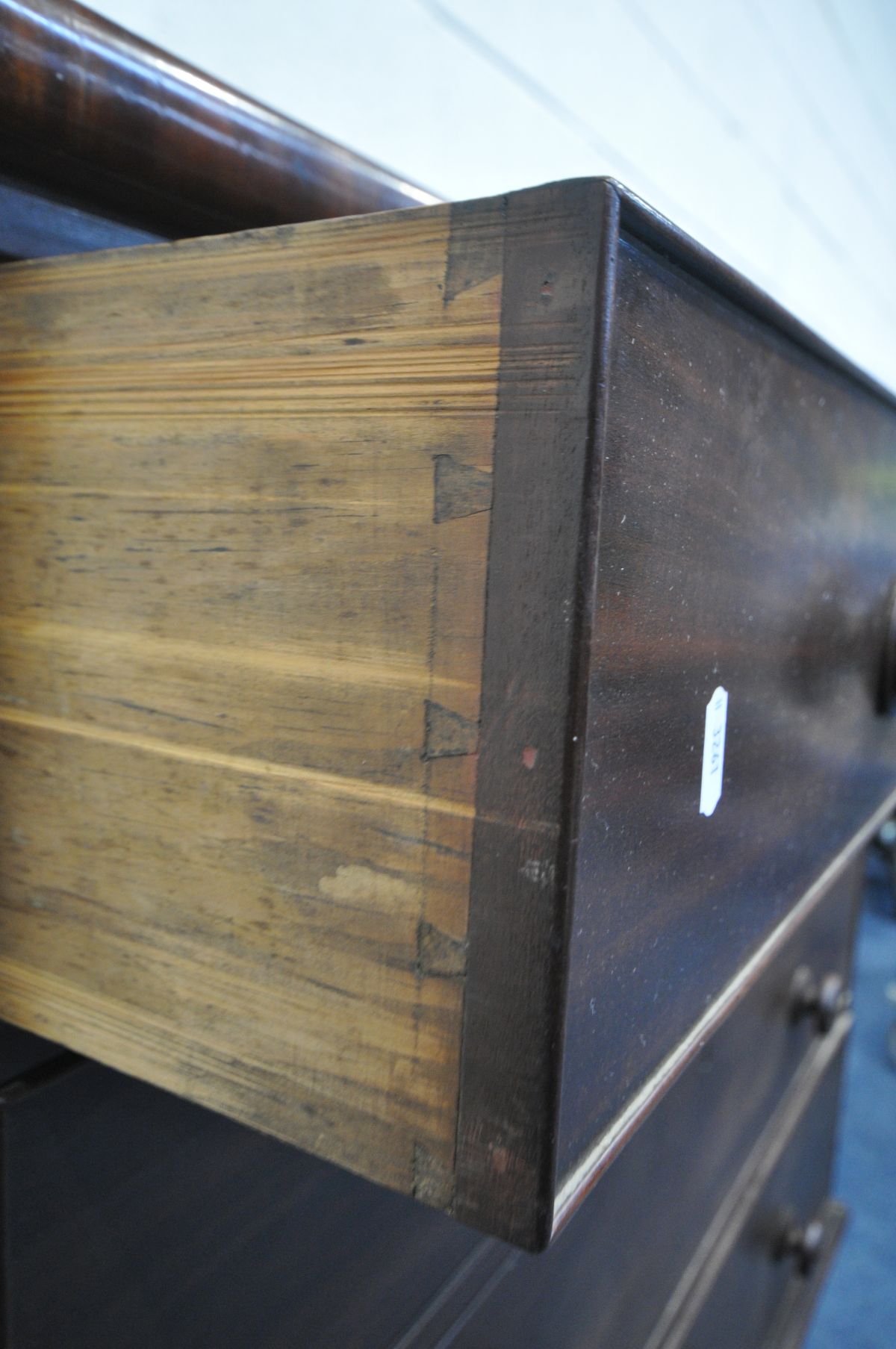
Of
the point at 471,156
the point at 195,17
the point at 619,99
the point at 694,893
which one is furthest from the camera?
the point at 619,99

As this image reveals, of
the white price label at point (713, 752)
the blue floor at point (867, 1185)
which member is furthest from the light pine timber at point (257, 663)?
the blue floor at point (867, 1185)

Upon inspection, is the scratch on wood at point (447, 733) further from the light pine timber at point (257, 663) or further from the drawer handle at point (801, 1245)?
the drawer handle at point (801, 1245)

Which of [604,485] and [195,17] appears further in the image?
[195,17]

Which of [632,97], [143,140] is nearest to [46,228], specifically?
[143,140]

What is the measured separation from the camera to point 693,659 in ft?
1.15

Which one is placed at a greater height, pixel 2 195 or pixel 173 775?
pixel 2 195

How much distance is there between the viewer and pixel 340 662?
296 millimetres

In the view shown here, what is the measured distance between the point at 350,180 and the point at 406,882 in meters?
0.34

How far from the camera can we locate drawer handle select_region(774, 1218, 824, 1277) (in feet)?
3.51

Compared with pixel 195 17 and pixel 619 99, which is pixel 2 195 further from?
pixel 619 99

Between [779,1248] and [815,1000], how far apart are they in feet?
1.14

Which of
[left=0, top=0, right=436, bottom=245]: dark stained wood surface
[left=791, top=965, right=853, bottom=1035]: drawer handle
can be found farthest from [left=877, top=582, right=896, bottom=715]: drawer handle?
[left=0, top=0, right=436, bottom=245]: dark stained wood surface

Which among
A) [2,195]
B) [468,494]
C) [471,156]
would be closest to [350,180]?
[2,195]

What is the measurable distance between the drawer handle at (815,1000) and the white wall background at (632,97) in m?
0.77
